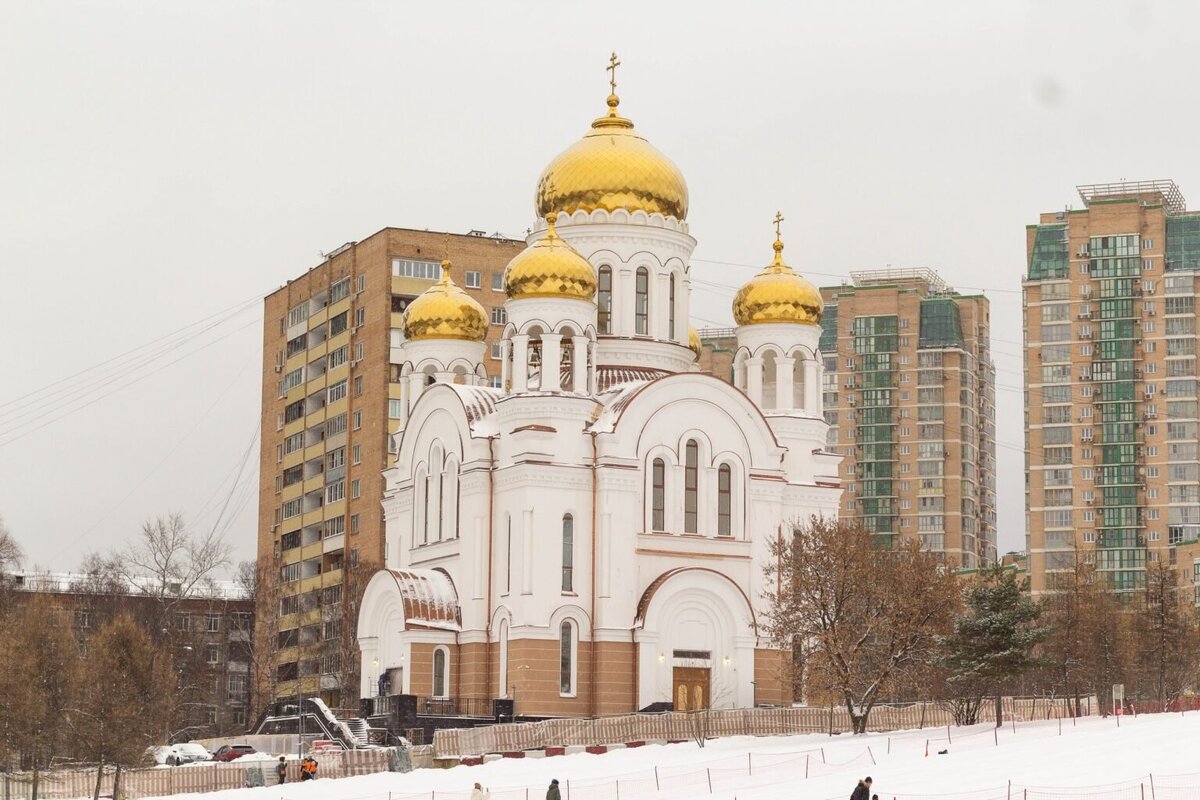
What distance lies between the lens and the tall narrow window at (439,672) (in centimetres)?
4541

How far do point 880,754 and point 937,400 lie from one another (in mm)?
64052

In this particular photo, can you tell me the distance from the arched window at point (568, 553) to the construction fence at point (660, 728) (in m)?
4.26

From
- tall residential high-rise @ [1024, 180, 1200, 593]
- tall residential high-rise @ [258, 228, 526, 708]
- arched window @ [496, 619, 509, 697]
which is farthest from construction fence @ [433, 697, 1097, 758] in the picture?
tall residential high-rise @ [1024, 180, 1200, 593]

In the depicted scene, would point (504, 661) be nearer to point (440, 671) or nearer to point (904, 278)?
point (440, 671)

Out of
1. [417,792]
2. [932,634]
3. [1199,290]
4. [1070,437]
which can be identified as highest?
[1199,290]

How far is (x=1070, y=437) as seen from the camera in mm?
85938

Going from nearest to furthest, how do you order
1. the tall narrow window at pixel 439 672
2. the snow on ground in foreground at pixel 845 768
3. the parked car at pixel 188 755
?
the snow on ground in foreground at pixel 845 768 < the tall narrow window at pixel 439 672 < the parked car at pixel 188 755

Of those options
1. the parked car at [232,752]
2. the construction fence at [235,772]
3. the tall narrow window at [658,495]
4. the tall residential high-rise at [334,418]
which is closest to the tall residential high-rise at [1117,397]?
the tall residential high-rise at [334,418]

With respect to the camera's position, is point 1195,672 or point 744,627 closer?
point 744,627

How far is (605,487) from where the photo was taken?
44688 mm

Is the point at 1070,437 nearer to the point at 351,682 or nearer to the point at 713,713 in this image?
the point at 351,682

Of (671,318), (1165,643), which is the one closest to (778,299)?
(671,318)

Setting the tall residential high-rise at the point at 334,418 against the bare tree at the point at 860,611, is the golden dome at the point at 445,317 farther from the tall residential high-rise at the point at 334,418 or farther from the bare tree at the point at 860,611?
the tall residential high-rise at the point at 334,418

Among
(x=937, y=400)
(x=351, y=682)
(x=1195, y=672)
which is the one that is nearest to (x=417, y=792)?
(x=351, y=682)
